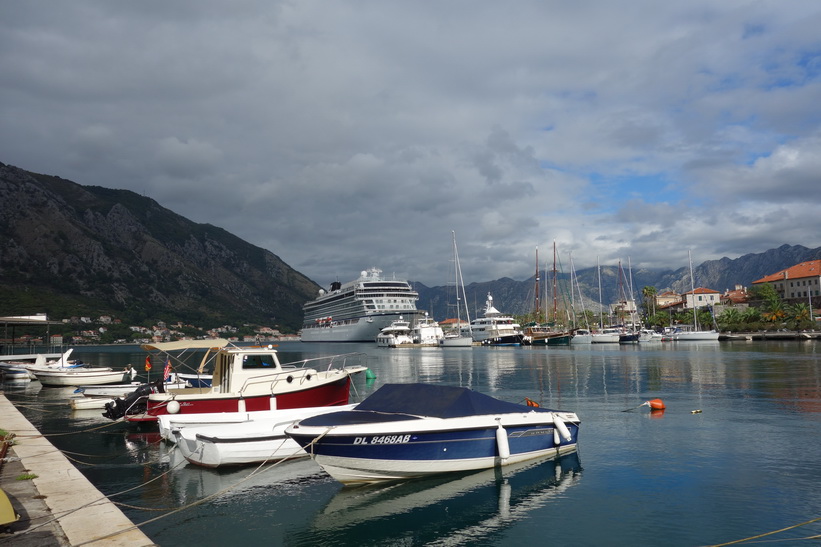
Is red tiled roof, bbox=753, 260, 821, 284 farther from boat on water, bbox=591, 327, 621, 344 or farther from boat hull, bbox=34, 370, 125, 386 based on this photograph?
boat hull, bbox=34, 370, 125, 386

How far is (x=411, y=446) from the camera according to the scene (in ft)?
45.3

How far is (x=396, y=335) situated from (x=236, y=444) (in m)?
121

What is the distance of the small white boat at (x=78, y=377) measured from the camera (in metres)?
43.4

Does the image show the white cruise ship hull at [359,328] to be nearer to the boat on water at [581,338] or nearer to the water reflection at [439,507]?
the boat on water at [581,338]

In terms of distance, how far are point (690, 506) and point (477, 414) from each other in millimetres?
5589

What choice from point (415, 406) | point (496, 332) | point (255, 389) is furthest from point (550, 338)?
point (415, 406)

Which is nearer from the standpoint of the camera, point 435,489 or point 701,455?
point 435,489

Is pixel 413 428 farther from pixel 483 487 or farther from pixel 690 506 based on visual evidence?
pixel 690 506

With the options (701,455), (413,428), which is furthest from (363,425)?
(701,455)

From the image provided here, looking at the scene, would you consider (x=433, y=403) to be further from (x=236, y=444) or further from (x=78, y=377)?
(x=78, y=377)

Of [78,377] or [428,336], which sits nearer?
[78,377]

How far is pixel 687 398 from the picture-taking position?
30.1 m

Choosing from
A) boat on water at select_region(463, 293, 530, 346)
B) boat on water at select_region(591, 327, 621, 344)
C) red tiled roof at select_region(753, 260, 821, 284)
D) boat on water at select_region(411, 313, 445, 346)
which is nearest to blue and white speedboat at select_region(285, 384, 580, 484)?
boat on water at select_region(463, 293, 530, 346)

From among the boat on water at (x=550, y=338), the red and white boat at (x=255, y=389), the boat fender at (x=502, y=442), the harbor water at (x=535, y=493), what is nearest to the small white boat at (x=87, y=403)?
the harbor water at (x=535, y=493)
